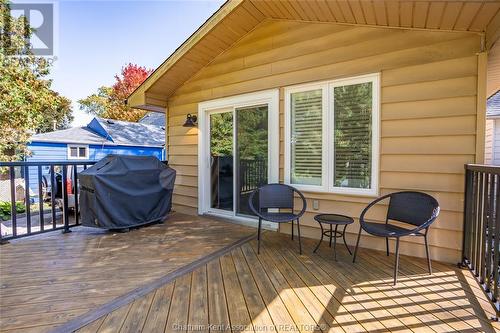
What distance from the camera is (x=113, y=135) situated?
12.1 metres

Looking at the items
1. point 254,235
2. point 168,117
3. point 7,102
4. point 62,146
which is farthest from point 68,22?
point 254,235

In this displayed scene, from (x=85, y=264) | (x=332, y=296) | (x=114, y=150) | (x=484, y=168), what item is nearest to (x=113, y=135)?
(x=114, y=150)

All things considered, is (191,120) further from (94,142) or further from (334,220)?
(94,142)

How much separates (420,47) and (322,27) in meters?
1.23

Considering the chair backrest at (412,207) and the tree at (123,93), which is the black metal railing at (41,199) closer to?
the chair backrest at (412,207)

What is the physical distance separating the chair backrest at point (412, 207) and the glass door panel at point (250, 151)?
1.87 metres

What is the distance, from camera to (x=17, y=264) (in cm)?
267

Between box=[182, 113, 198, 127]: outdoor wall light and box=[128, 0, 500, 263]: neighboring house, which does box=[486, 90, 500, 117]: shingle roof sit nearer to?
box=[128, 0, 500, 263]: neighboring house

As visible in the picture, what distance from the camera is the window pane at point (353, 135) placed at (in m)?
3.15

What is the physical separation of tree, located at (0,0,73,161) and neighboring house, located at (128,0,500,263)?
4.18m

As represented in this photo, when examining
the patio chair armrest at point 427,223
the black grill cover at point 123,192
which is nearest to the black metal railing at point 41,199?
the black grill cover at point 123,192

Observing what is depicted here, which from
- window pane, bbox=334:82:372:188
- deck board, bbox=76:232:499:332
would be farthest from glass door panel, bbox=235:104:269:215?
deck board, bbox=76:232:499:332

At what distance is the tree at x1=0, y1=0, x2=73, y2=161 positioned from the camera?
21.4 ft

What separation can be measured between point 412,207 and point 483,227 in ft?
1.88
